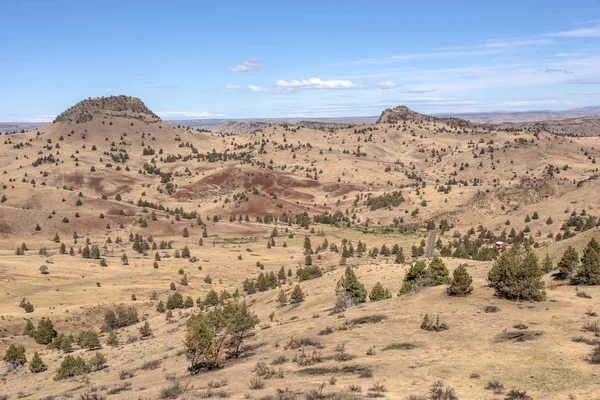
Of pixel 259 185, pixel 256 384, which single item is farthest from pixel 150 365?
pixel 259 185

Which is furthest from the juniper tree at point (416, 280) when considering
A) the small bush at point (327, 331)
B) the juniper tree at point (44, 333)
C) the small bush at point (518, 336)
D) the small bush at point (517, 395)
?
the juniper tree at point (44, 333)

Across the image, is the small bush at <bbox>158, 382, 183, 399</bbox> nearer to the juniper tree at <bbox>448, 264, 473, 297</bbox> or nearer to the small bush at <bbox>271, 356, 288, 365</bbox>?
the small bush at <bbox>271, 356, 288, 365</bbox>

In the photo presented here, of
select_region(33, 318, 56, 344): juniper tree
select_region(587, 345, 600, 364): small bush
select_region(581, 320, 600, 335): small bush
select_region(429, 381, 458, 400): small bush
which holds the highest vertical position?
select_region(429, 381, 458, 400): small bush

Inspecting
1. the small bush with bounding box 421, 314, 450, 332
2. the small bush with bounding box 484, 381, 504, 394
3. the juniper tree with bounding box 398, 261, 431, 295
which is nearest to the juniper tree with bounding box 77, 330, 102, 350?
the juniper tree with bounding box 398, 261, 431, 295

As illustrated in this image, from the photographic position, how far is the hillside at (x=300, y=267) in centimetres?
2345

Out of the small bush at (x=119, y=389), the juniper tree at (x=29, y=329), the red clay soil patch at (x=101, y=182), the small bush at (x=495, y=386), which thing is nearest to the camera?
the small bush at (x=495, y=386)

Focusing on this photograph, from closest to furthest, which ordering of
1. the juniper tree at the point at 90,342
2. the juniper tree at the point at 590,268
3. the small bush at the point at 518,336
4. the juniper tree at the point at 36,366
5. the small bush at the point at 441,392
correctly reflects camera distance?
the small bush at the point at 441,392, the small bush at the point at 518,336, the juniper tree at the point at 590,268, the juniper tree at the point at 36,366, the juniper tree at the point at 90,342

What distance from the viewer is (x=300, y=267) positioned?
79.2 metres

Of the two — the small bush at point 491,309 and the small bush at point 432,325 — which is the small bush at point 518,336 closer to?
the small bush at point 432,325

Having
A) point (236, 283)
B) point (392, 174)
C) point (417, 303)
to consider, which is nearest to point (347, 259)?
point (236, 283)

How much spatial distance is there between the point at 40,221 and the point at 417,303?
105 m

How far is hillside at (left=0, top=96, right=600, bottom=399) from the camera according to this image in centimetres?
2345

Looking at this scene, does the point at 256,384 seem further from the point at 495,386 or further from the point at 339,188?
the point at 339,188

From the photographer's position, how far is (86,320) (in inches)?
2345
